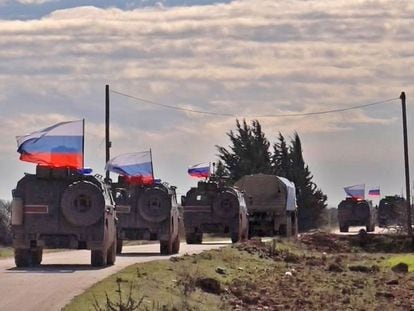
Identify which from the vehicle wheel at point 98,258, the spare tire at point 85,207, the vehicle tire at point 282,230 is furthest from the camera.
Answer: the vehicle tire at point 282,230

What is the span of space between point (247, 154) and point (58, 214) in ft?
162

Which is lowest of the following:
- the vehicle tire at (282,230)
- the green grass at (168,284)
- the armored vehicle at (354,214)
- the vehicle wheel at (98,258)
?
the green grass at (168,284)

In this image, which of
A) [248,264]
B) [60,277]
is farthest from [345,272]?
[60,277]

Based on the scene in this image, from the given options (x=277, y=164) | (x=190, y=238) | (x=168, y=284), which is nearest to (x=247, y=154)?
(x=277, y=164)

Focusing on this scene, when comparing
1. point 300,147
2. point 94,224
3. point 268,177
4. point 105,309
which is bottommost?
point 105,309

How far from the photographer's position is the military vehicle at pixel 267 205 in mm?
48469

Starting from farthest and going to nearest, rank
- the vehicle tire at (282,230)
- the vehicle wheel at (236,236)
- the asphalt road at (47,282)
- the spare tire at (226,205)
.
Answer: the vehicle tire at (282,230), the vehicle wheel at (236,236), the spare tire at (226,205), the asphalt road at (47,282)

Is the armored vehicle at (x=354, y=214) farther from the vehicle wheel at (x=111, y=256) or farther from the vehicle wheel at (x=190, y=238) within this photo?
the vehicle wheel at (x=111, y=256)

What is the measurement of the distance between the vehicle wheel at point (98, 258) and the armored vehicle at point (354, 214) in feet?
138

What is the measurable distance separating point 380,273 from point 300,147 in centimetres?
4692

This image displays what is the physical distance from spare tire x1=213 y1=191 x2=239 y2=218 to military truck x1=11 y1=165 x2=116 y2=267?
16168 mm

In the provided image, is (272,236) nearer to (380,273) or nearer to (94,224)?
(380,273)

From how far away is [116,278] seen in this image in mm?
21047

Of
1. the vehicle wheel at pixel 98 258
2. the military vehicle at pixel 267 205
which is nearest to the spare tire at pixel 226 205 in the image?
the military vehicle at pixel 267 205
